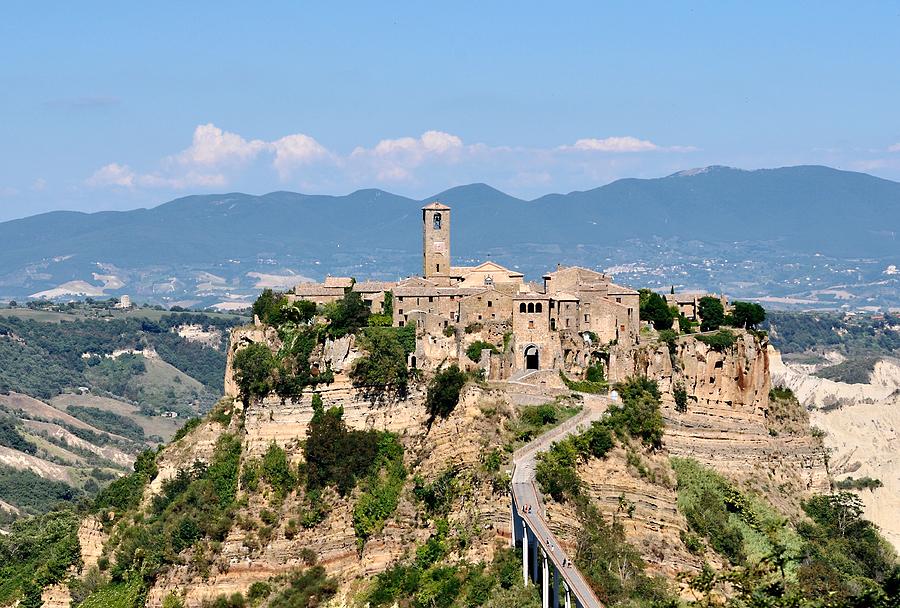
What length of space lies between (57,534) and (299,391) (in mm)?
18779

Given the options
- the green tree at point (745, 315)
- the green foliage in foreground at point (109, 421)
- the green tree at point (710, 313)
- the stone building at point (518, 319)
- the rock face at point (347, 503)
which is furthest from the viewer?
the green foliage in foreground at point (109, 421)

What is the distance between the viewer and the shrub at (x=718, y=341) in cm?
6153

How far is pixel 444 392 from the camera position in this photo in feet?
186

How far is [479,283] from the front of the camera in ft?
219

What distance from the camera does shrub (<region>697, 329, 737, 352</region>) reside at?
6153 cm

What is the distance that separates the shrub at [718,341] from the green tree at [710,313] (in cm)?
319

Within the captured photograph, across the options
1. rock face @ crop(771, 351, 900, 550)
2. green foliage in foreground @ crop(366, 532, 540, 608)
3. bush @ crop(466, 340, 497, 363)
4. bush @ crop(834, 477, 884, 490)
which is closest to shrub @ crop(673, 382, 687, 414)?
bush @ crop(466, 340, 497, 363)

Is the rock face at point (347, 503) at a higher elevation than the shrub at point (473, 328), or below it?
below

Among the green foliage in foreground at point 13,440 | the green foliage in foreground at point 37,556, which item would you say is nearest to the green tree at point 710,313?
the green foliage in foreground at point 37,556

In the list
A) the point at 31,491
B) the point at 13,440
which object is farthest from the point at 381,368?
the point at 13,440

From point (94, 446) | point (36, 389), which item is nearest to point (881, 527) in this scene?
point (94, 446)

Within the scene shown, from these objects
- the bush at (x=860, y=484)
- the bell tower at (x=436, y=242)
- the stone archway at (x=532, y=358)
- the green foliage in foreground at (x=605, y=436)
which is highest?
the bell tower at (x=436, y=242)

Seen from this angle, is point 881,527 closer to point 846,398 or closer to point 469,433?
point 469,433

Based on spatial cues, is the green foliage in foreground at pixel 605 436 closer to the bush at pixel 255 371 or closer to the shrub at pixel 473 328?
the shrub at pixel 473 328
